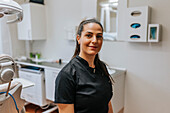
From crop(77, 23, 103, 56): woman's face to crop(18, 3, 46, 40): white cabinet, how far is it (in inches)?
91.0

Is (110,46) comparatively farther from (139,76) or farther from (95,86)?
(95,86)

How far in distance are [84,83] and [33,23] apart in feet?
8.08

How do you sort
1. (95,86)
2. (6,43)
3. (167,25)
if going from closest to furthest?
(95,86)
(167,25)
(6,43)

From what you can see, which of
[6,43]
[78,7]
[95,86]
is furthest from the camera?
[6,43]

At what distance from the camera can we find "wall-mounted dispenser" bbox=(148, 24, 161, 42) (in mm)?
1863

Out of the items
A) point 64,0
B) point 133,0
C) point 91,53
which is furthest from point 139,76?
point 64,0

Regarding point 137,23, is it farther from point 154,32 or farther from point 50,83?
point 50,83

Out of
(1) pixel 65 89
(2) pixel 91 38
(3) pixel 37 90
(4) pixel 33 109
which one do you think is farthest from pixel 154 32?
(4) pixel 33 109

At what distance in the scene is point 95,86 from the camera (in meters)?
0.98

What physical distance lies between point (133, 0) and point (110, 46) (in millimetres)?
731

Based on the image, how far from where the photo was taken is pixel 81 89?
0.96 m

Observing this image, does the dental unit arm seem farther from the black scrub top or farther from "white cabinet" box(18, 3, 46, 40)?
"white cabinet" box(18, 3, 46, 40)

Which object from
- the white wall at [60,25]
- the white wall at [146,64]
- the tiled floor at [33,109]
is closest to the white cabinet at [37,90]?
the tiled floor at [33,109]

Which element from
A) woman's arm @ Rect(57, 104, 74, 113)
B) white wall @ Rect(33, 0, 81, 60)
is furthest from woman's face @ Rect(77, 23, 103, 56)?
white wall @ Rect(33, 0, 81, 60)
